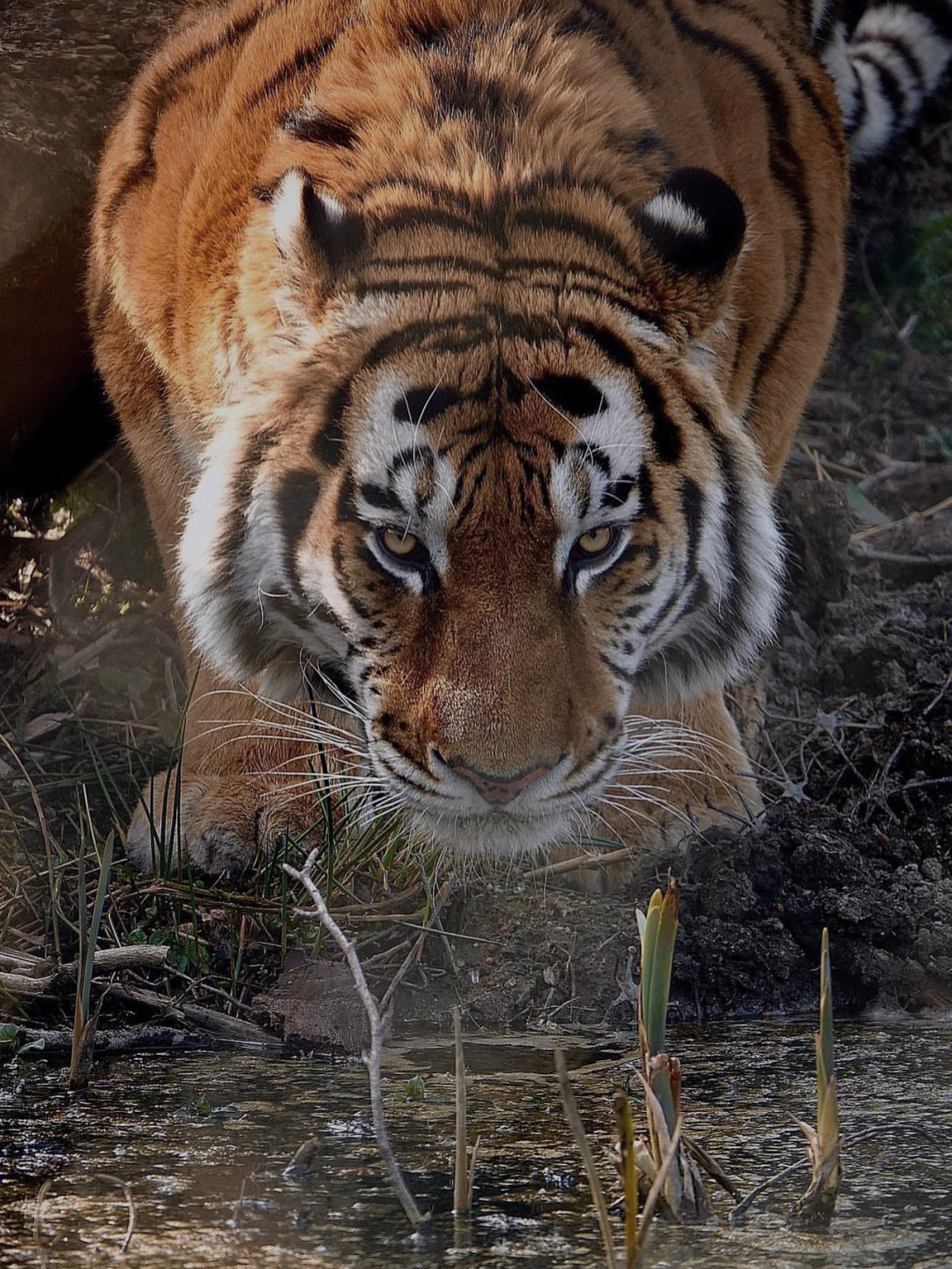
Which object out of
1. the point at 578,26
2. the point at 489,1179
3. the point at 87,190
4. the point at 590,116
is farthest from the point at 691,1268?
the point at 87,190

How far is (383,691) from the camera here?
255 cm

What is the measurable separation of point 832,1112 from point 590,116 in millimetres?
1825

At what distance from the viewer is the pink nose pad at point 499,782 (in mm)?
2377

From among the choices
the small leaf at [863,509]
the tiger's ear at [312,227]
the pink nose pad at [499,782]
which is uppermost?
the tiger's ear at [312,227]

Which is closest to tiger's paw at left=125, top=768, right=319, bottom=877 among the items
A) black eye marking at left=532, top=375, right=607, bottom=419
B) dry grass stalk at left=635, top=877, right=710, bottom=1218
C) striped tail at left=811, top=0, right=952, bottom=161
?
black eye marking at left=532, top=375, right=607, bottom=419

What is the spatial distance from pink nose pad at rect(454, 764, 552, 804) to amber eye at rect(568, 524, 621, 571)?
0.34 meters

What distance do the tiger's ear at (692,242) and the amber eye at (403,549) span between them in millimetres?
643

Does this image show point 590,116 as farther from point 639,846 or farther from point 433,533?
point 639,846

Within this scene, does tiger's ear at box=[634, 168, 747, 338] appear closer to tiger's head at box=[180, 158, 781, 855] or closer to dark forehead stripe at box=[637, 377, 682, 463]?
tiger's head at box=[180, 158, 781, 855]

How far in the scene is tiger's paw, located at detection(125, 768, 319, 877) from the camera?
304 cm

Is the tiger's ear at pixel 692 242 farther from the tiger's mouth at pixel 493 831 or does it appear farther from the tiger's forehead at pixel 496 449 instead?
the tiger's mouth at pixel 493 831

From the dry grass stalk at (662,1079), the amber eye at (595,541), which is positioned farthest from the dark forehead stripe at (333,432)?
the dry grass stalk at (662,1079)

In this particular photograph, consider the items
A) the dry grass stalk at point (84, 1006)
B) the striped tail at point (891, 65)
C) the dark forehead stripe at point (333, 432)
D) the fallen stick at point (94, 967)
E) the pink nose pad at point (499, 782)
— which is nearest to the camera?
the dry grass stalk at point (84, 1006)

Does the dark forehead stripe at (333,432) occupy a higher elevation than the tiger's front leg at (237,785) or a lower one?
higher
